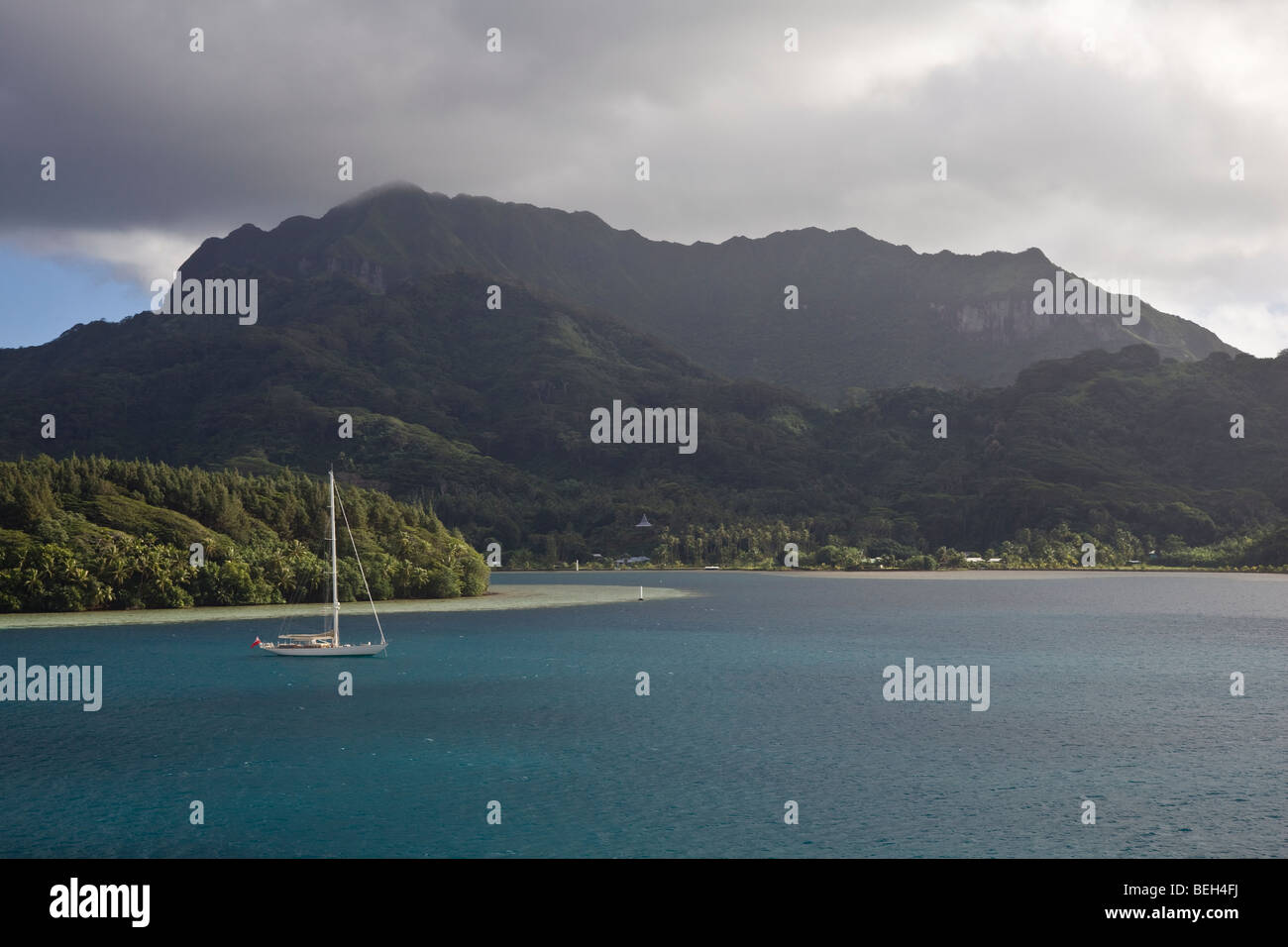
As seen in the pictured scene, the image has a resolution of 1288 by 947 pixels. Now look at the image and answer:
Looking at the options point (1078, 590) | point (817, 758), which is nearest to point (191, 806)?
point (817, 758)

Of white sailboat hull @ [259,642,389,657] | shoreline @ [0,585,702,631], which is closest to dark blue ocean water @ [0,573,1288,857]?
white sailboat hull @ [259,642,389,657]

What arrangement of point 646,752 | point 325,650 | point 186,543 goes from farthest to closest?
1. point 186,543
2. point 325,650
3. point 646,752

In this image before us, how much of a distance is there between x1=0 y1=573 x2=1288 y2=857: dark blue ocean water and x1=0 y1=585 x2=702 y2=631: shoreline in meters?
10.4

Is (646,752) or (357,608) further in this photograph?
(357,608)

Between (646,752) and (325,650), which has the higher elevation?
(325,650)

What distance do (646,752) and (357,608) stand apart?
83455 millimetres

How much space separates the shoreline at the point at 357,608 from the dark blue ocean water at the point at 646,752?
10.4 meters

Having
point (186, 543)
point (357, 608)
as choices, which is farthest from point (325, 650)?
point (186, 543)

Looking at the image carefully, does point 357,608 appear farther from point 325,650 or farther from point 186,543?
point 325,650

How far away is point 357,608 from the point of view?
11800 cm

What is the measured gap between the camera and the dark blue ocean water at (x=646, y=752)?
30.3 metres

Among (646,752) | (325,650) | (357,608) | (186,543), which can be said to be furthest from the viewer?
(357,608)

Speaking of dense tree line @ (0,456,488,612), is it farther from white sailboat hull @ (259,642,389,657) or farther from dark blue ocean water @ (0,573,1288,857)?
white sailboat hull @ (259,642,389,657)

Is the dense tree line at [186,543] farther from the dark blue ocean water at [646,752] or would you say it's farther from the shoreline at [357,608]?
the dark blue ocean water at [646,752]
